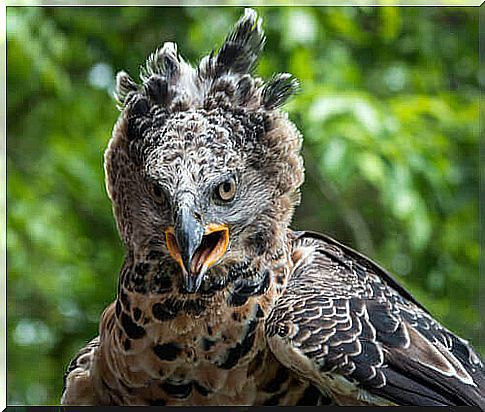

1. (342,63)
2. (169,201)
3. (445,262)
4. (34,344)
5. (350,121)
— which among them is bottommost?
(34,344)

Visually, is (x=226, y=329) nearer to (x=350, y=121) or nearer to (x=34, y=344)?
(x=350, y=121)

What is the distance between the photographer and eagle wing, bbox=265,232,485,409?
0.80 meters

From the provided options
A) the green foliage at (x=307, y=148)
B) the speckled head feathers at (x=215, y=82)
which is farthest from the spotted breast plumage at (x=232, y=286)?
the green foliage at (x=307, y=148)

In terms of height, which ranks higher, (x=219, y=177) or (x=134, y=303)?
(x=219, y=177)

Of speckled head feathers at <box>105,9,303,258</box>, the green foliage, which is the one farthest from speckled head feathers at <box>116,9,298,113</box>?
the green foliage

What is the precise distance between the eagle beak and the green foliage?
85 centimetres

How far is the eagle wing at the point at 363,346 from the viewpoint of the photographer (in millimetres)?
805

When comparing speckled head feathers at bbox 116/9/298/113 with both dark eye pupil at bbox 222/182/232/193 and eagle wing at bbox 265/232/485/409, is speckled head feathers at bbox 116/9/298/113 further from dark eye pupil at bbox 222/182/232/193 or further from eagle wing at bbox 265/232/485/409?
eagle wing at bbox 265/232/485/409

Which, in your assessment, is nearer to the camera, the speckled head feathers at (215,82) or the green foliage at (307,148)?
the speckled head feathers at (215,82)

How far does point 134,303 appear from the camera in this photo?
887 mm

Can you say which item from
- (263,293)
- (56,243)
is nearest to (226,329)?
(263,293)

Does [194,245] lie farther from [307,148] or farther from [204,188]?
[307,148]

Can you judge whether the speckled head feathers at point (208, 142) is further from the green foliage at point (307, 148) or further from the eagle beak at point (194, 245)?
the green foliage at point (307, 148)

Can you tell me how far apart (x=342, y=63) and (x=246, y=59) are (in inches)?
40.4
